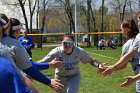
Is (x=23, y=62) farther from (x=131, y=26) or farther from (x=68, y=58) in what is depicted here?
(x=68, y=58)

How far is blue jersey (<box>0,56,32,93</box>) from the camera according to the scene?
2.24 m

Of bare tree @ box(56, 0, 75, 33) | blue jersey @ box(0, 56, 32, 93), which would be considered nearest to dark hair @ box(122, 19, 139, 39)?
blue jersey @ box(0, 56, 32, 93)

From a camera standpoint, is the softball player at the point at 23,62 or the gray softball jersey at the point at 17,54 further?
the gray softball jersey at the point at 17,54

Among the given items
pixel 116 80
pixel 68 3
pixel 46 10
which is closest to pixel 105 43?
pixel 68 3

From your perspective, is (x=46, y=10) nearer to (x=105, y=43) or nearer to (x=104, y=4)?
(x=104, y=4)

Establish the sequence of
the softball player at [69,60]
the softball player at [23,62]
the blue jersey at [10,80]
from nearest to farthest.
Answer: the blue jersey at [10,80]
the softball player at [23,62]
the softball player at [69,60]

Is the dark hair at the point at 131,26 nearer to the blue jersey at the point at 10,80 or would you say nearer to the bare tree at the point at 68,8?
the blue jersey at the point at 10,80

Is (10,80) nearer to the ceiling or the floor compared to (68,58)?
nearer to the ceiling

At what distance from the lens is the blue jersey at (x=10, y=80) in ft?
7.35

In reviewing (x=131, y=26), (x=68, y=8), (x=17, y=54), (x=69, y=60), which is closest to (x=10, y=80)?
(x=17, y=54)

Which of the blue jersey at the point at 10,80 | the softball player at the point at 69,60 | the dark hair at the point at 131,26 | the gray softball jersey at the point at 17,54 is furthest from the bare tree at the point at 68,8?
the blue jersey at the point at 10,80

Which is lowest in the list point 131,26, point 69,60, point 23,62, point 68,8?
point 69,60

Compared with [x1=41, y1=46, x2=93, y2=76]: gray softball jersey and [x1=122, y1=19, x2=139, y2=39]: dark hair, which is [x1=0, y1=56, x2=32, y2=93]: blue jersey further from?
[x1=41, y1=46, x2=93, y2=76]: gray softball jersey

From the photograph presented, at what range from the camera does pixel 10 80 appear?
2.25m
